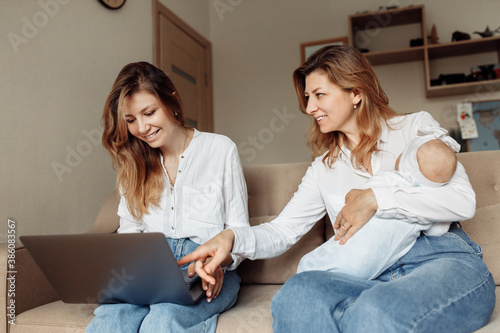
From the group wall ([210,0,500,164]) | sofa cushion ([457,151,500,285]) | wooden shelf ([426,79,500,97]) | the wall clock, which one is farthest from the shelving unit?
sofa cushion ([457,151,500,285])

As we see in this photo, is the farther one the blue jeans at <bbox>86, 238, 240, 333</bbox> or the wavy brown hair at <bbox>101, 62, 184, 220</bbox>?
the wavy brown hair at <bbox>101, 62, 184, 220</bbox>

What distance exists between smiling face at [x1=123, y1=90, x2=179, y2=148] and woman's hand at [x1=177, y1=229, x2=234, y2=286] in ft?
1.54

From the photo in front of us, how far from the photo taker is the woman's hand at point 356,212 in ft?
3.35

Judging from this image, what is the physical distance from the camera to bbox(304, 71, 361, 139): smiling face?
1287 mm

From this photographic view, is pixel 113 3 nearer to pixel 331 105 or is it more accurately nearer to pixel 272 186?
pixel 272 186

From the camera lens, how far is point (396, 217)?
3.31 ft

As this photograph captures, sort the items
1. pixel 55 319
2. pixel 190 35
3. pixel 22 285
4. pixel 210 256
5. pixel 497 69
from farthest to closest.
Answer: pixel 190 35, pixel 497 69, pixel 22 285, pixel 55 319, pixel 210 256

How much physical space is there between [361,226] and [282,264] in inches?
23.6

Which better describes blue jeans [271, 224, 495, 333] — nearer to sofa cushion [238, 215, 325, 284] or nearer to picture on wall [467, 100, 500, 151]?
sofa cushion [238, 215, 325, 284]

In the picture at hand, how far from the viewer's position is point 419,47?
3252 mm

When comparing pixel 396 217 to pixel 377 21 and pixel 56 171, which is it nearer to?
pixel 56 171

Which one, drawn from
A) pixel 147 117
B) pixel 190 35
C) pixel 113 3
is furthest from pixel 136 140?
pixel 190 35

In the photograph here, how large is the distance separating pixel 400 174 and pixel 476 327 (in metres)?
0.36

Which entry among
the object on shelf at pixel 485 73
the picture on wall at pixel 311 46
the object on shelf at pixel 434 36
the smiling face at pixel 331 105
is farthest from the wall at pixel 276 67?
the smiling face at pixel 331 105
